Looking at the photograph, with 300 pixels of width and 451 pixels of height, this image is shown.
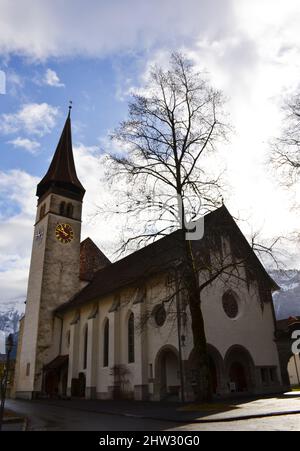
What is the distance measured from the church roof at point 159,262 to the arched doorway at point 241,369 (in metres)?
4.75

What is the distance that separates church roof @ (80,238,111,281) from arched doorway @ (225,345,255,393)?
66.5 feet

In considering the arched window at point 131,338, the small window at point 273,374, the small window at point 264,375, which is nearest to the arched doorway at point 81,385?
the arched window at point 131,338

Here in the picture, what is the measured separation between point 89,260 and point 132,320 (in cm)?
1745

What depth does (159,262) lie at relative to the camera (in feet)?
82.4

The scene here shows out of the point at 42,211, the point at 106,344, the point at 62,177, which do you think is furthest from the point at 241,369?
the point at 62,177

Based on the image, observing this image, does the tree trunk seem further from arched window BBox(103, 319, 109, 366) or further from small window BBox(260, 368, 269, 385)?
arched window BBox(103, 319, 109, 366)

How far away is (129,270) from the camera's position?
3130 cm

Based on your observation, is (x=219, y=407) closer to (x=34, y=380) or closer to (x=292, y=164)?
(x=292, y=164)

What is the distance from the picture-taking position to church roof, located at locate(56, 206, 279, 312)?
18.8 metres

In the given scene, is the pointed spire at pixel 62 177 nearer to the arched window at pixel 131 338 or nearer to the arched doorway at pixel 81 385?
the arched window at pixel 131 338

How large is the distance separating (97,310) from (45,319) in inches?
308

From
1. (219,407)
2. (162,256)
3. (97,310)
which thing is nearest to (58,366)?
(97,310)

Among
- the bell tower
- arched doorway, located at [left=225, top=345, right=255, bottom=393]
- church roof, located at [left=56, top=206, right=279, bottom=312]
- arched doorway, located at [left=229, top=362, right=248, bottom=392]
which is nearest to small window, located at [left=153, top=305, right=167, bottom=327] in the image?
church roof, located at [left=56, top=206, right=279, bottom=312]

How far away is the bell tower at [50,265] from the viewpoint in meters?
35.4
